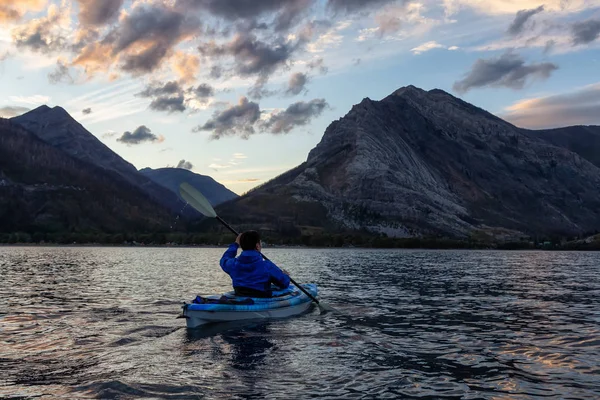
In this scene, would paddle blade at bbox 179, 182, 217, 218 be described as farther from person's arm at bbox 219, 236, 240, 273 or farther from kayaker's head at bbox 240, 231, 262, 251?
kayaker's head at bbox 240, 231, 262, 251

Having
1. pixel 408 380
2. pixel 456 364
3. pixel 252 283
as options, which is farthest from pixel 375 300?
pixel 408 380

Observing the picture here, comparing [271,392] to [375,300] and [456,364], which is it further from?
[375,300]

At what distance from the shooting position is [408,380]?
46.4 ft

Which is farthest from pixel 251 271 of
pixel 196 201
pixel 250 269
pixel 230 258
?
pixel 196 201

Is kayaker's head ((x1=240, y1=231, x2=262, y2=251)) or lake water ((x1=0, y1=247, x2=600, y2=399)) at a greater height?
kayaker's head ((x1=240, y1=231, x2=262, y2=251))

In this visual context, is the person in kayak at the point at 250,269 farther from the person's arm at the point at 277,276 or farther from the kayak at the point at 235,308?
the kayak at the point at 235,308

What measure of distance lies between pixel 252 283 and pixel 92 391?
11636 mm

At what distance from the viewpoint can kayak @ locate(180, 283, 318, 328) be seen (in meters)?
21.6

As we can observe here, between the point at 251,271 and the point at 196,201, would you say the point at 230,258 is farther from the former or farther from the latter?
the point at 196,201

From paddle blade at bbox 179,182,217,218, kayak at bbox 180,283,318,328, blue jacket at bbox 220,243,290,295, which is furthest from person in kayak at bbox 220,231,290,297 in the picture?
paddle blade at bbox 179,182,217,218

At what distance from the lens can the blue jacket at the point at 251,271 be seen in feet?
75.4

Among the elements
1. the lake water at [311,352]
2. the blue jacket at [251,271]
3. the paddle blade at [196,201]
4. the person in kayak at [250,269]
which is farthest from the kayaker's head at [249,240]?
the paddle blade at [196,201]

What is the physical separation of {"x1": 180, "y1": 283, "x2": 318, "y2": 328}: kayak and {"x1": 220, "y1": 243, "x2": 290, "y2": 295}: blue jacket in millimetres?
724

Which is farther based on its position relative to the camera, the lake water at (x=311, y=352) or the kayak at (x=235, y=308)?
the kayak at (x=235, y=308)
